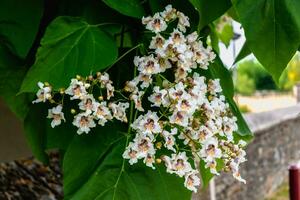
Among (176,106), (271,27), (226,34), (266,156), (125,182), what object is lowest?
(125,182)

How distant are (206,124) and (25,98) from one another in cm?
33

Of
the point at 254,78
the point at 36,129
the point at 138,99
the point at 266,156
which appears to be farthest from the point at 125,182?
the point at 254,78

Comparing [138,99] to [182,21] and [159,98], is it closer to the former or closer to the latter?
[159,98]

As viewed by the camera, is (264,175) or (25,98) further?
(264,175)

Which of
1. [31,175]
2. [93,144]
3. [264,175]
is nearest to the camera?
[93,144]

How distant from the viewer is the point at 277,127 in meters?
6.01

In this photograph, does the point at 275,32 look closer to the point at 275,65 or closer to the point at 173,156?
the point at 275,65

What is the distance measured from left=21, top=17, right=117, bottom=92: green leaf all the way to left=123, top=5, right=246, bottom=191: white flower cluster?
59mm

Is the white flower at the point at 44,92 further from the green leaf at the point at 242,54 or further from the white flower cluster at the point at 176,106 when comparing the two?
the green leaf at the point at 242,54

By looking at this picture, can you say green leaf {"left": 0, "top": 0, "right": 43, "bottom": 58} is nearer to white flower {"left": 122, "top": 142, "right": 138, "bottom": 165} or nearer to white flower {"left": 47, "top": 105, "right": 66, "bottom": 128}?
white flower {"left": 47, "top": 105, "right": 66, "bottom": 128}

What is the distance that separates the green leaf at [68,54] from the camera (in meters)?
0.88

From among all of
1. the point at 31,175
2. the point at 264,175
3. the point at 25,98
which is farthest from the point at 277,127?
the point at 25,98

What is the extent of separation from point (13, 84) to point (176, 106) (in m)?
0.34

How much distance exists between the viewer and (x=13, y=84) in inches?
41.2
